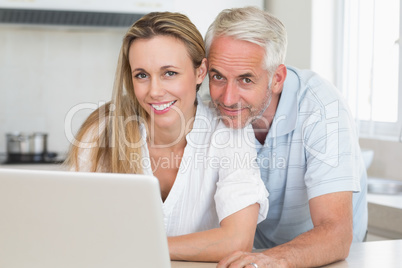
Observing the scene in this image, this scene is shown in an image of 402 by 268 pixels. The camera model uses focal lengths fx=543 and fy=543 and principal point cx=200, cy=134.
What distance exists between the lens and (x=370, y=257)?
1.39 meters

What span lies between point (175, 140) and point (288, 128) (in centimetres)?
36

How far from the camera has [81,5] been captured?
3.43 meters

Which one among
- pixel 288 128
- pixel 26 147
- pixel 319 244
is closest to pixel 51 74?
pixel 26 147

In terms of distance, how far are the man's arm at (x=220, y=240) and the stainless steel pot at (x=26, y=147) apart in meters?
2.33

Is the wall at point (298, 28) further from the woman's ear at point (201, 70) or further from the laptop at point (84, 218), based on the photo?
the laptop at point (84, 218)

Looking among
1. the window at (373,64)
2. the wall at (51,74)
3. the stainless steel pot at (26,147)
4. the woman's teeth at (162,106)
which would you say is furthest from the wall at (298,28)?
the woman's teeth at (162,106)

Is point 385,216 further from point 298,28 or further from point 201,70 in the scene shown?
point 298,28

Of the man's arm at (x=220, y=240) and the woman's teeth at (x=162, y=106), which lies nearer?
the man's arm at (x=220, y=240)

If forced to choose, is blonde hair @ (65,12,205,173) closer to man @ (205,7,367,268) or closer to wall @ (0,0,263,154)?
man @ (205,7,367,268)

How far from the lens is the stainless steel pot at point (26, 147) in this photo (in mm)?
3459

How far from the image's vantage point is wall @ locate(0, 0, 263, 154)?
3.82 metres

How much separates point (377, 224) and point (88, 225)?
5.92 ft

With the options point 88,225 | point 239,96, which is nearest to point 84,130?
point 239,96

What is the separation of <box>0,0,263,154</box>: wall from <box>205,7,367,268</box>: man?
227cm
